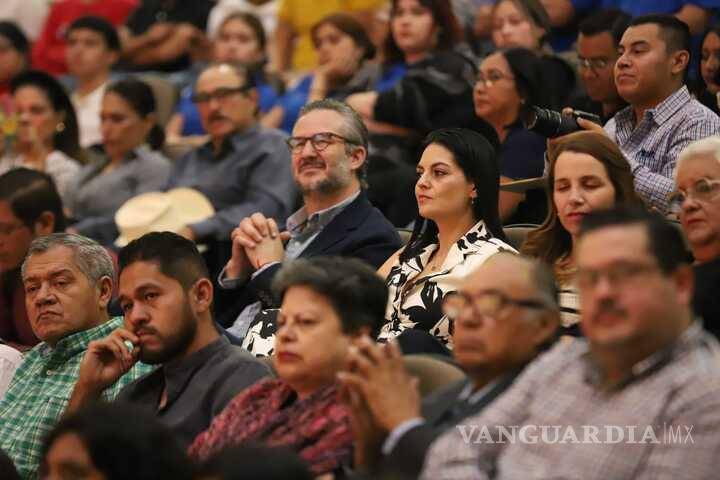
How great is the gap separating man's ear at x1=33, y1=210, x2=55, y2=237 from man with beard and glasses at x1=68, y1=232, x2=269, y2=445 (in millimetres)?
1330

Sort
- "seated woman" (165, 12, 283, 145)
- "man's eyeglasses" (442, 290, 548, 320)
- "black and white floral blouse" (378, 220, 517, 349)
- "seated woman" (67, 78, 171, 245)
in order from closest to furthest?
"man's eyeglasses" (442, 290, 548, 320) → "black and white floral blouse" (378, 220, 517, 349) → "seated woman" (67, 78, 171, 245) → "seated woman" (165, 12, 283, 145)

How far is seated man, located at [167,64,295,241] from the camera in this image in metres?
5.59

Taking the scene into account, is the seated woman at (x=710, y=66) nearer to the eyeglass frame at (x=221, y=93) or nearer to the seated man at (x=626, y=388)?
the eyeglass frame at (x=221, y=93)

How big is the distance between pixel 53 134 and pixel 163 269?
302 cm

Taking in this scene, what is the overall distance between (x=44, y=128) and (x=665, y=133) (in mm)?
3204

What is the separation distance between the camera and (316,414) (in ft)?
10.2

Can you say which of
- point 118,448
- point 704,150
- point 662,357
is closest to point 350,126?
point 704,150

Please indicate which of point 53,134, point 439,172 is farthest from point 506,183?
point 53,134

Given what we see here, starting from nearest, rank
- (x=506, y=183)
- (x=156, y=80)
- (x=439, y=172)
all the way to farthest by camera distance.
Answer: (x=439, y=172), (x=506, y=183), (x=156, y=80)

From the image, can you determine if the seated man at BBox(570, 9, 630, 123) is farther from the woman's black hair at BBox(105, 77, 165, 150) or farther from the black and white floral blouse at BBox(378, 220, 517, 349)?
the woman's black hair at BBox(105, 77, 165, 150)

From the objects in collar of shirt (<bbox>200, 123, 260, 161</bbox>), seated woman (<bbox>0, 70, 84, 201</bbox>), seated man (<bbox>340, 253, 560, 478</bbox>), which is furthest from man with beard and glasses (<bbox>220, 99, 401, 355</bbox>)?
seated woman (<bbox>0, 70, 84, 201</bbox>)

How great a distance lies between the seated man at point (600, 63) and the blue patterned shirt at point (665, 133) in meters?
0.47

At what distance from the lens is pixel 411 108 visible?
18.4 ft

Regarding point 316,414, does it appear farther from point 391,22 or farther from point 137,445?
point 391,22
